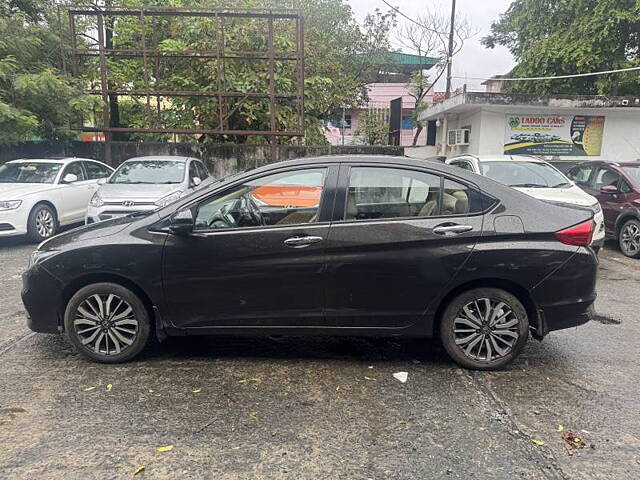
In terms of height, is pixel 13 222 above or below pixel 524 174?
below

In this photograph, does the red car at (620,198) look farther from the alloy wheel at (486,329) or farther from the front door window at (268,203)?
the front door window at (268,203)

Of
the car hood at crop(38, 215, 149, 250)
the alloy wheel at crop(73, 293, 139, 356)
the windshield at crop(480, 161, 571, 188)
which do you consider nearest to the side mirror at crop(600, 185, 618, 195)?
the windshield at crop(480, 161, 571, 188)

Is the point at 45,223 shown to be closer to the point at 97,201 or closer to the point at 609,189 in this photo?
the point at 97,201

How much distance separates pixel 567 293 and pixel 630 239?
5.66m

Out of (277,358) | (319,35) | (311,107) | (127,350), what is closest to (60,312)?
(127,350)

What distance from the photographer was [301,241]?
12.2 ft

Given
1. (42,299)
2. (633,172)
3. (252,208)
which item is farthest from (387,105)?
(42,299)

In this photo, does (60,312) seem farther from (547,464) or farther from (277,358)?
(547,464)

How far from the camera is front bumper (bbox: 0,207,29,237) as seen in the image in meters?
8.22

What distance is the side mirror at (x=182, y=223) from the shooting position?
3.74m

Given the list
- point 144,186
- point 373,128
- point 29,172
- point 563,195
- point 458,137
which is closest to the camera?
point 563,195

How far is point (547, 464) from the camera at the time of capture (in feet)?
9.02

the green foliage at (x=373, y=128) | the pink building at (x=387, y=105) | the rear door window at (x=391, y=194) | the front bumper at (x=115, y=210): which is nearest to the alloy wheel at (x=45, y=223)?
the front bumper at (x=115, y=210)

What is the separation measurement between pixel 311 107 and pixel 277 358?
1203 centimetres
